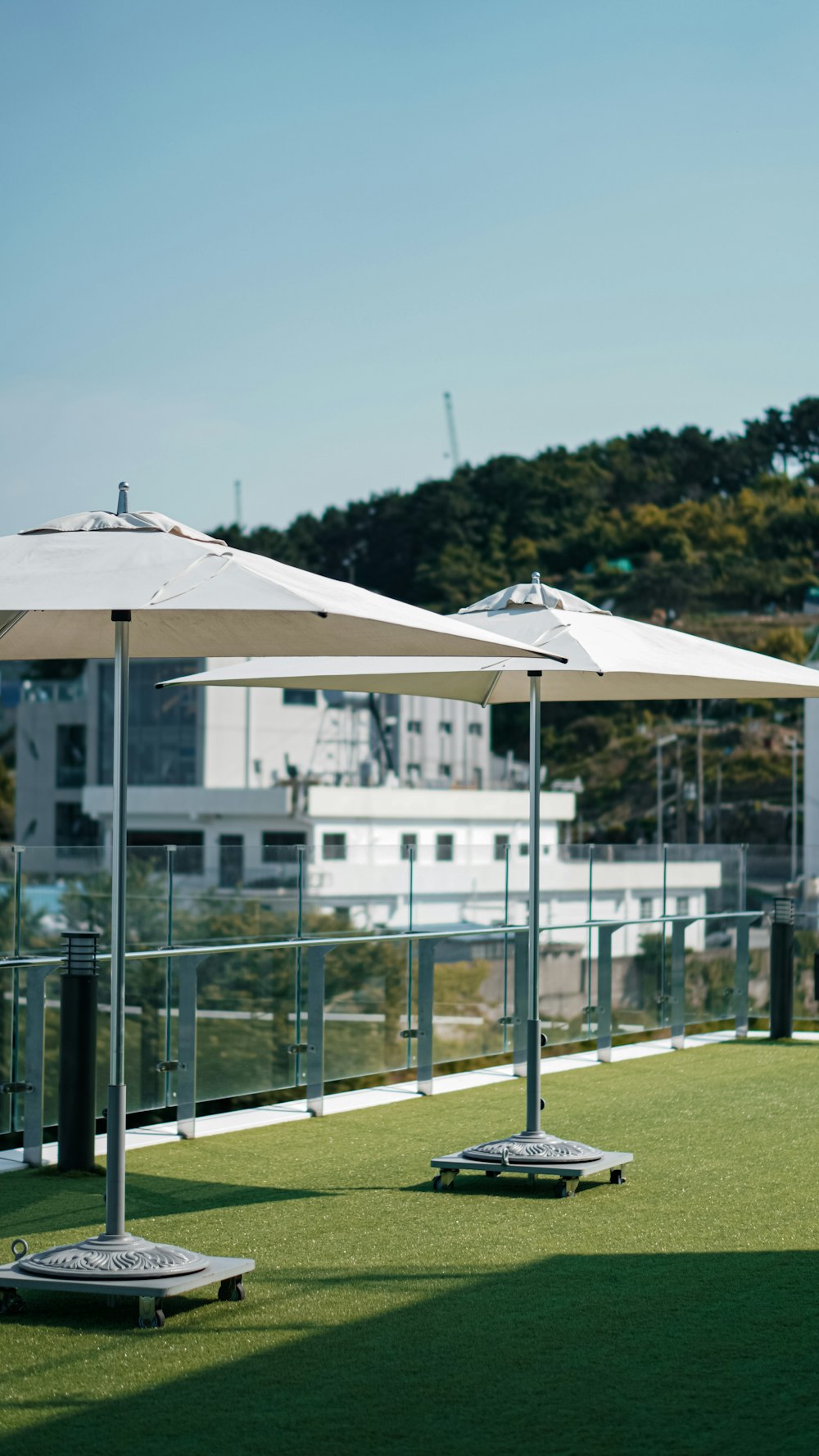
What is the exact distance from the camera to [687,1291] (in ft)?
16.5

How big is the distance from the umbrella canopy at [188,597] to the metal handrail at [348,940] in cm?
175

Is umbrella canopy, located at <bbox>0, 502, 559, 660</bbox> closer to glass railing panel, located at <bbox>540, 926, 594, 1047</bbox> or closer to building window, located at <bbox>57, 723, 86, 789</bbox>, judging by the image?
glass railing panel, located at <bbox>540, 926, 594, 1047</bbox>

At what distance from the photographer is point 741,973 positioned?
42.9 ft

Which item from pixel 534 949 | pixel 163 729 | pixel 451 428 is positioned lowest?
pixel 534 949

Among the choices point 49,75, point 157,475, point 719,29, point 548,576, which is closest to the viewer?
point 719,29

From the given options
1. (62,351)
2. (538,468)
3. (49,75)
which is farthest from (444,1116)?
(538,468)

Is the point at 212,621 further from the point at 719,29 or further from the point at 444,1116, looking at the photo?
the point at 719,29

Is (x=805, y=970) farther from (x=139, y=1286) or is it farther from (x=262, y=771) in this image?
(x=262, y=771)

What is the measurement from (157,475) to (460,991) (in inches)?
2581

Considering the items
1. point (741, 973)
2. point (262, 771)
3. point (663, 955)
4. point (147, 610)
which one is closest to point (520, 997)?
point (663, 955)

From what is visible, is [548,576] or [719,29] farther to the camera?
[548,576]

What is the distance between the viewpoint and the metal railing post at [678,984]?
40.2 ft

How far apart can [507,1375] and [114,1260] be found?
1.34m

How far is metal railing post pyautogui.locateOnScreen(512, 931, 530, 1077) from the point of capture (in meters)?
10.9
